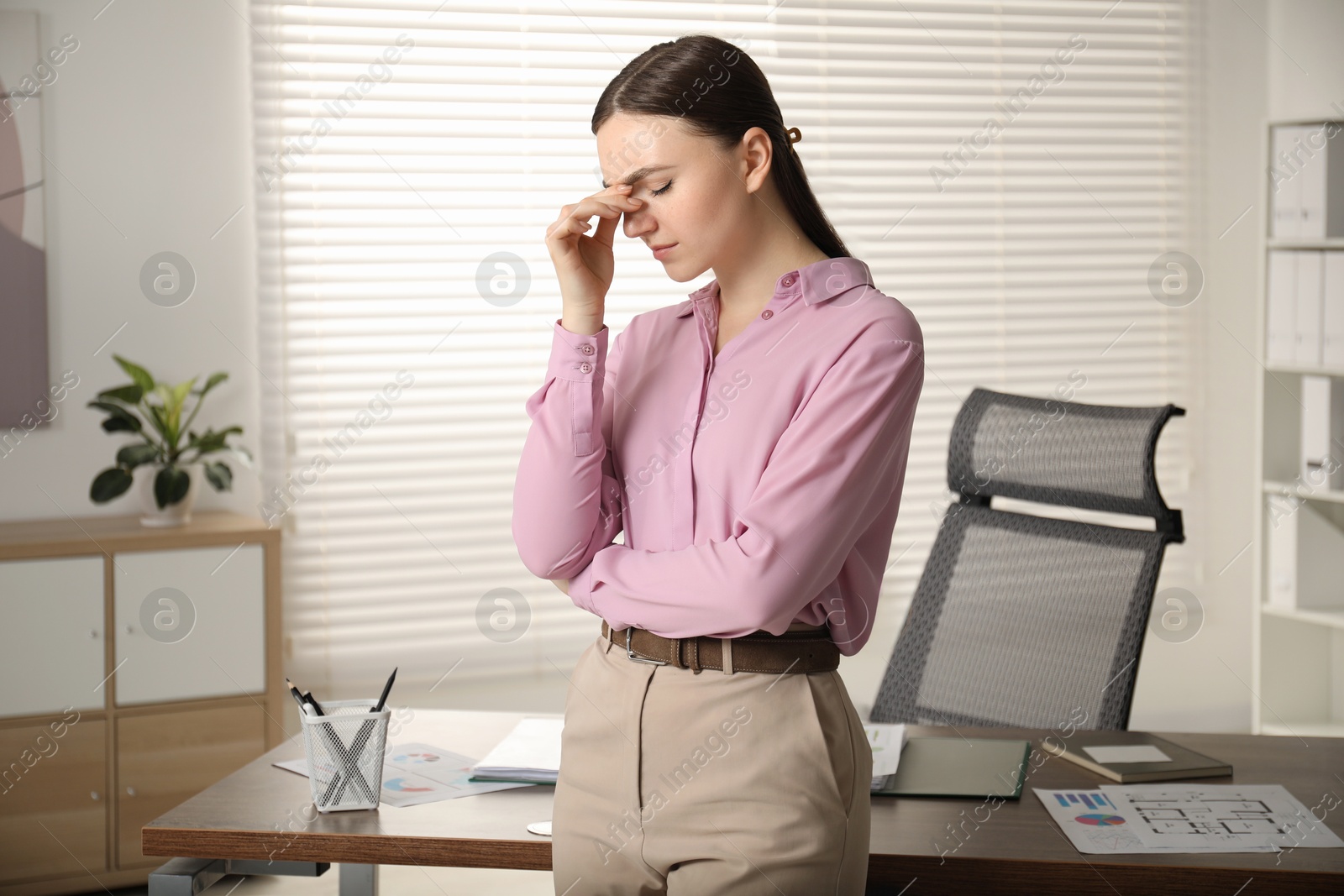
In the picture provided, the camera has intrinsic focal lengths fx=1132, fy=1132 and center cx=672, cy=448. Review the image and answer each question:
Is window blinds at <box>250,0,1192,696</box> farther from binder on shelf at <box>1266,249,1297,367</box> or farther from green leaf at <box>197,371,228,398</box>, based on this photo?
binder on shelf at <box>1266,249,1297,367</box>

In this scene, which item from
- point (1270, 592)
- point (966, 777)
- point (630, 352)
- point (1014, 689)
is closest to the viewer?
point (630, 352)

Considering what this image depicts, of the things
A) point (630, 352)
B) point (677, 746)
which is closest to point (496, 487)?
point (630, 352)

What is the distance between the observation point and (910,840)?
1.34 meters

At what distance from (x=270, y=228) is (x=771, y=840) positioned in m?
2.64

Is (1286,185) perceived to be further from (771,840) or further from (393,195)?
(771,840)

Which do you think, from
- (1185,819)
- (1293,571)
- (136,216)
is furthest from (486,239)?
(1293,571)

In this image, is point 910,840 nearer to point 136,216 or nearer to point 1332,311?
point 1332,311

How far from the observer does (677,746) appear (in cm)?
115

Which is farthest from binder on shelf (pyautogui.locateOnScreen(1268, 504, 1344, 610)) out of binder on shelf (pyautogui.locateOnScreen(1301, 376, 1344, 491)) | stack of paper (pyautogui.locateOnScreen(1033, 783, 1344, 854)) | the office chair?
stack of paper (pyautogui.locateOnScreen(1033, 783, 1344, 854))

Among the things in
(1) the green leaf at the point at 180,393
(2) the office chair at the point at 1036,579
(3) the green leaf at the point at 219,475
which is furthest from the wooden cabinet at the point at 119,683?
(2) the office chair at the point at 1036,579

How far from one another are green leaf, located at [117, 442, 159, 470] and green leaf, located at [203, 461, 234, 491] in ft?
0.43

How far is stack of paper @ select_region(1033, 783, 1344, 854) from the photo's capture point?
1.33 meters

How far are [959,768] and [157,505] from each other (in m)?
2.21

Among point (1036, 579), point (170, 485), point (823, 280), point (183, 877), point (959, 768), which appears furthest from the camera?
point (170, 485)
